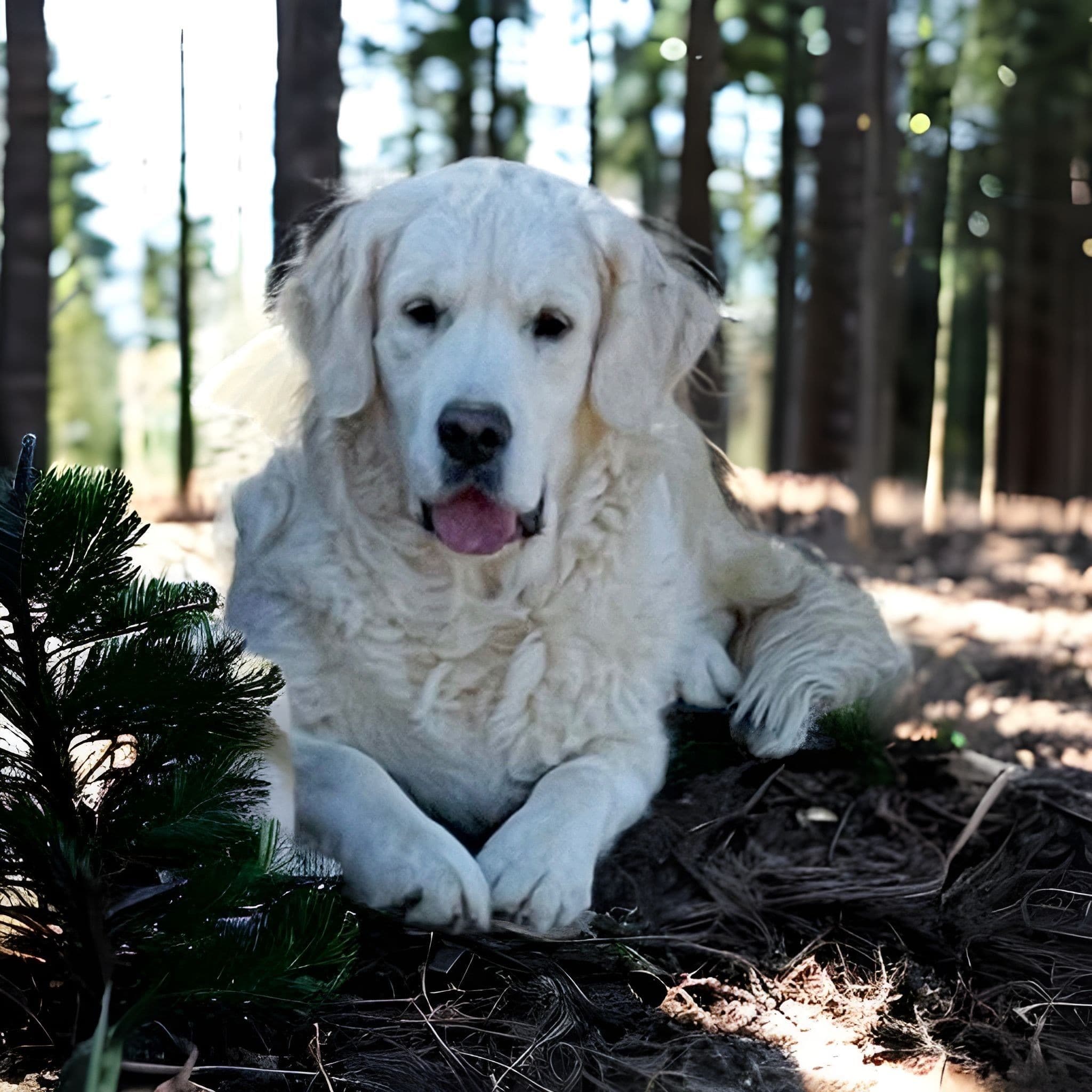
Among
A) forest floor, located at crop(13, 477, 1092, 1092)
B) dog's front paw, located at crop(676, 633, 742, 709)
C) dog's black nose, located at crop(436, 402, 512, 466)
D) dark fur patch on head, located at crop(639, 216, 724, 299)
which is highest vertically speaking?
dark fur patch on head, located at crop(639, 216, 724, 299)

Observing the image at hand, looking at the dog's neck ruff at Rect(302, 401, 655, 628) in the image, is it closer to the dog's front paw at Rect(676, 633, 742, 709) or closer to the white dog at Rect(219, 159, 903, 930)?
the white dog at Rect(219, 159, 903, 930)

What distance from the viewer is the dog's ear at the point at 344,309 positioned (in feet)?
7.62

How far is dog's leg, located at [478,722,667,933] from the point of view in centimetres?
219

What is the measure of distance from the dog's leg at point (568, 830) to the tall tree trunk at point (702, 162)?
88 centimetres

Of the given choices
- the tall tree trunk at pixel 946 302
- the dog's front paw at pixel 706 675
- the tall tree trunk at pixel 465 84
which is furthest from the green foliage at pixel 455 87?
the tall tree trunk at pixel 946 302

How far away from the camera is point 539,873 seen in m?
2.21

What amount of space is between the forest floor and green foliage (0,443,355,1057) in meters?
0.17

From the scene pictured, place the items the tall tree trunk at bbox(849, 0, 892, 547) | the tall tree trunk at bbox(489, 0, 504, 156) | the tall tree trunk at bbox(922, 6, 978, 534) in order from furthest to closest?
the tall tree trunk at bbox(922, 6, 978, 534) → the tall tree trunk at bbox(849, 0, 892, 547) → the tall tree trunk at bbox(489, 0, 504, 156)

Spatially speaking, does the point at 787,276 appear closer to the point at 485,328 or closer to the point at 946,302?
the point at 946,302

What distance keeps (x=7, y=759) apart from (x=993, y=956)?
176 centimetres

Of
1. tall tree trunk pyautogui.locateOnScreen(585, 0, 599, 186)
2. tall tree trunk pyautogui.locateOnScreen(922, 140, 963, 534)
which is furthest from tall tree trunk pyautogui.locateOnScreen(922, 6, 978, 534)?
tall tree trunk pyautogui.locateOnScreen(585, 0, 599, 186)

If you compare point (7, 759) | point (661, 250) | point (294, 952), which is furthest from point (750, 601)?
point (7, 759)

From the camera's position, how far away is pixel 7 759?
1.68m

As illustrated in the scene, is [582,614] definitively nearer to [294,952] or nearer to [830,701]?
[830,701]
